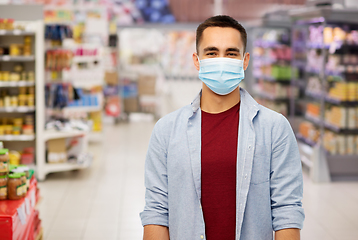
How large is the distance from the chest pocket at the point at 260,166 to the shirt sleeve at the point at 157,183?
360 millimetres

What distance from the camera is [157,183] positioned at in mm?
2002

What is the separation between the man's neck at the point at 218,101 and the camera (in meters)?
1.98

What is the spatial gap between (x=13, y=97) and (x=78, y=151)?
1.29 metres

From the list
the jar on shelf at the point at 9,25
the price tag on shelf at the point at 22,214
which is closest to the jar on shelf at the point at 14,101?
the jar on shelf at the point at 9,25

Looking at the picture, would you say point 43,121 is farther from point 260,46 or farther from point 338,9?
point 260,46

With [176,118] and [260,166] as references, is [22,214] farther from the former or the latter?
[260,166]

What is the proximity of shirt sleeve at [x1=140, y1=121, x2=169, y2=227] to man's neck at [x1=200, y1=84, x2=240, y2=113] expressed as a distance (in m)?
0.22

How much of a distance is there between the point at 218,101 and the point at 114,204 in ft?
12.3

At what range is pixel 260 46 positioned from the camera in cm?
1137

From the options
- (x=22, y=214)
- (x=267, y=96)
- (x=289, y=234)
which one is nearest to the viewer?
(x=289, y=234)

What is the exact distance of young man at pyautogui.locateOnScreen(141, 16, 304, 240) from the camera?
6.22 feet

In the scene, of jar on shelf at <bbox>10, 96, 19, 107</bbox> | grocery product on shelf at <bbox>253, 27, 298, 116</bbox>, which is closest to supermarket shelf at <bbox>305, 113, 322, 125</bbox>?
grocery product on shelf at <bbox>253, 27, 298, 116</bbox>

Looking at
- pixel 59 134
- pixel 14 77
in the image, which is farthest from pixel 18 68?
pixel 59 134

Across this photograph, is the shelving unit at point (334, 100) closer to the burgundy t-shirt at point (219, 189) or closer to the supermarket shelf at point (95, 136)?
the supermarket shelf at point (95, 136)
